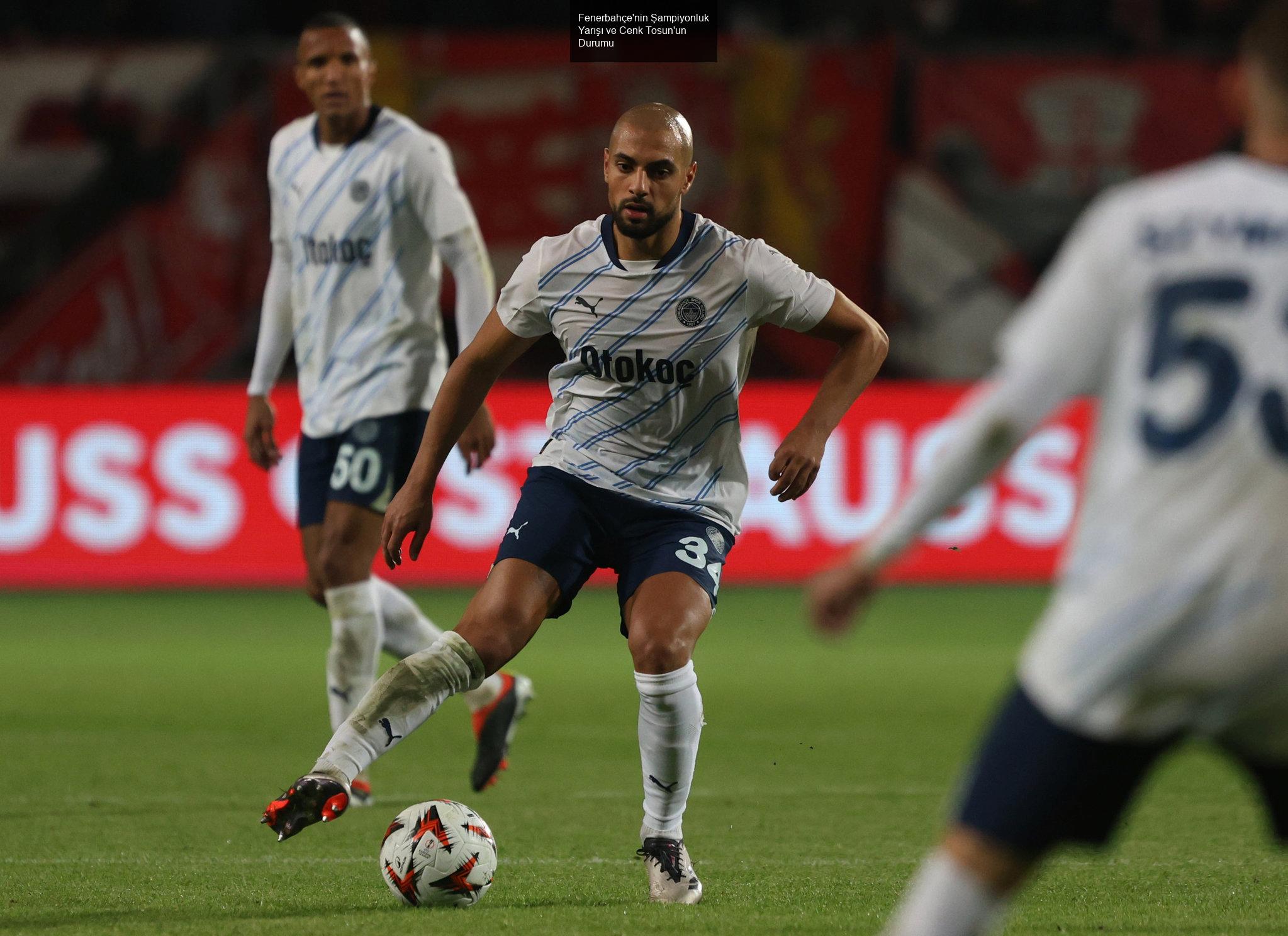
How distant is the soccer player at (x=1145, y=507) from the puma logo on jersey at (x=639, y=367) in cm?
207

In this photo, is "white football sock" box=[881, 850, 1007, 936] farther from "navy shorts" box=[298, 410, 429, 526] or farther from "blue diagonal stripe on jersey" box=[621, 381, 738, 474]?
"navy shorts" box=[298, 410, 429, 526]

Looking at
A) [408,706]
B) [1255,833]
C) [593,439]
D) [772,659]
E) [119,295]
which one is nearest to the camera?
[408,706]

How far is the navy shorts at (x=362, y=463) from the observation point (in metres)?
5.91

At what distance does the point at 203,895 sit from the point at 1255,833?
3036mm

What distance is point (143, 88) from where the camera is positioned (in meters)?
15.1

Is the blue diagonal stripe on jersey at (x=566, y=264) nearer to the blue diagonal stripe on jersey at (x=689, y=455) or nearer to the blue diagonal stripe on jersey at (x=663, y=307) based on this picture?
the blue diagonal stripe on jersey at (x=663, y=307)

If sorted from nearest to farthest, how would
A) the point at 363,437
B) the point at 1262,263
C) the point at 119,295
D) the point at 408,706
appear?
the point at 1262,263
the point at 408,706
the point at 363,437
the point at 119,295

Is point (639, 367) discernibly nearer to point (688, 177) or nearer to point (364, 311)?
point (688, 177)

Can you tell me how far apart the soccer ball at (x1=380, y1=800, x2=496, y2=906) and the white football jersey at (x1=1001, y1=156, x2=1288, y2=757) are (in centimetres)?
216

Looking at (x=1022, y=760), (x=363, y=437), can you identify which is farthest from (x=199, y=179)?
(x=1022, y=760)

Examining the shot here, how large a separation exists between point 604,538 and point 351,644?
160 centimetres

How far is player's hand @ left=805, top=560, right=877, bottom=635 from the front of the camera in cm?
258

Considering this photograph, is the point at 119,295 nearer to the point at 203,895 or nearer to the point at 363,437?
the point at 363,437

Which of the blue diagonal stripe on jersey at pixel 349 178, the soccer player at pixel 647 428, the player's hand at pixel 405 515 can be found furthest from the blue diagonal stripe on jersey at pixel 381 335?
the player's hand at pixel 405 515
